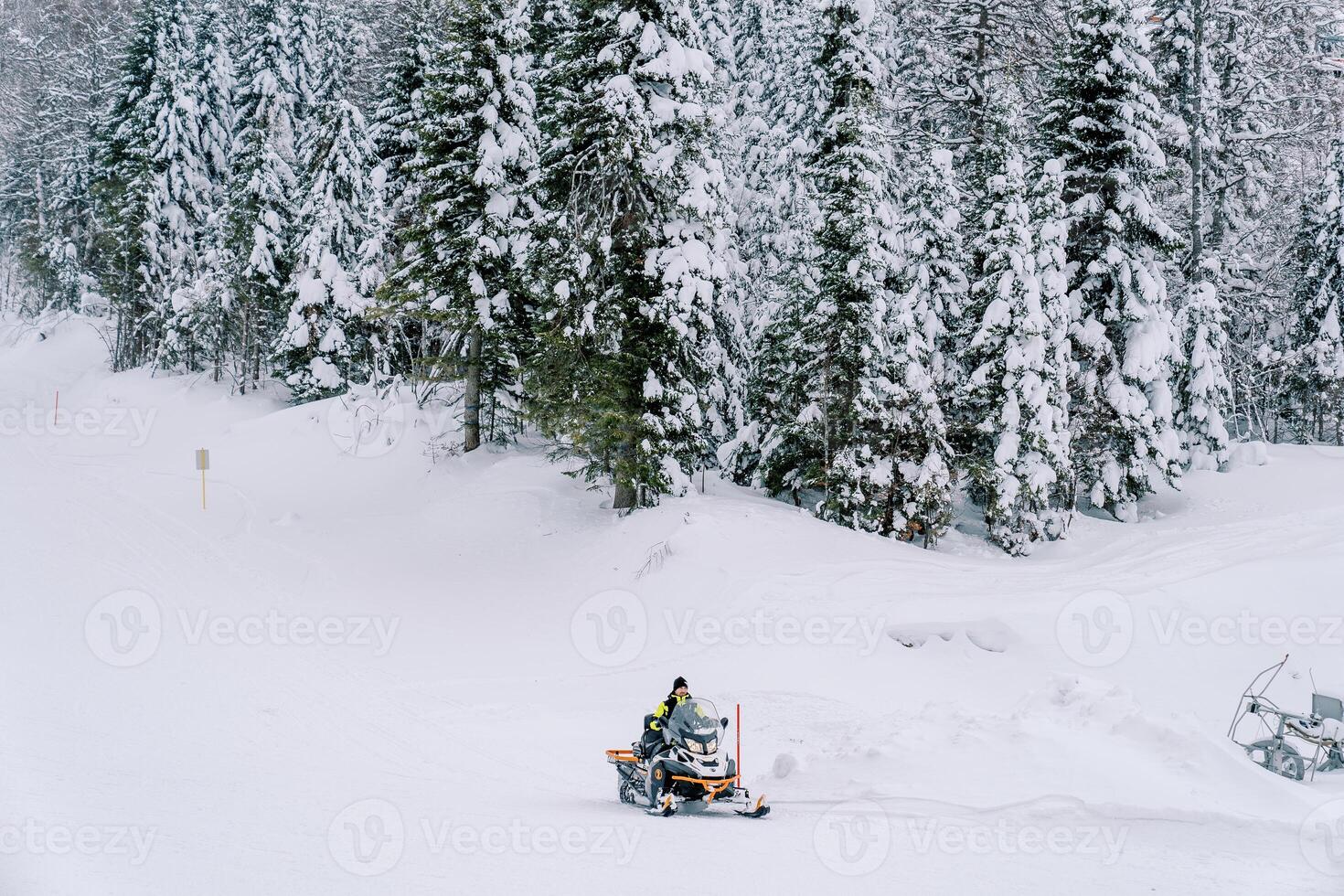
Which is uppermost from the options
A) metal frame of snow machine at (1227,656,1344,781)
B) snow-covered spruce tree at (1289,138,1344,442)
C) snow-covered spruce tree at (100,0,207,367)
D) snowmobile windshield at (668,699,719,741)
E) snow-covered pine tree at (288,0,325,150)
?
snow-covered pine tree at (288,0,325,150)

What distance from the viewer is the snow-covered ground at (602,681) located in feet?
23.0

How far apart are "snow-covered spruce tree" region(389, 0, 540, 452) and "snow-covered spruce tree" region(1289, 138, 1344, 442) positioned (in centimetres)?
2767

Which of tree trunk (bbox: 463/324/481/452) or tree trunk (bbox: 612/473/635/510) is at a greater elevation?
tree trunk (bbox: 463/324/481/452)

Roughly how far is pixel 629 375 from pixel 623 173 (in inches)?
173

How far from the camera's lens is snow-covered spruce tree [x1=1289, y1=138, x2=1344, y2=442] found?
2938 centimetres

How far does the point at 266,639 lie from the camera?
14.8m

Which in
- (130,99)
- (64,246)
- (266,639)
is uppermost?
(130,99)

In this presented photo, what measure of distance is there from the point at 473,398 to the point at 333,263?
39.7 feet

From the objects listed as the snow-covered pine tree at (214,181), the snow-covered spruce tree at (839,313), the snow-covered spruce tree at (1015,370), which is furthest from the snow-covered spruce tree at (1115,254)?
the snow-covered pine tree at (214,181)

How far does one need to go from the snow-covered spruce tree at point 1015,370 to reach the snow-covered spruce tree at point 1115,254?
6.94ft

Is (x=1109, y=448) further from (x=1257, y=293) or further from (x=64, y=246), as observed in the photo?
(x=64, y=246)

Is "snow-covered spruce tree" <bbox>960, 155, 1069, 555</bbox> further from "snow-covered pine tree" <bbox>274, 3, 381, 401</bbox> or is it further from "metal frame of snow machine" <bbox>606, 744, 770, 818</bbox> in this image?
"snow-covered pine tree" <bbox>274, 3, 381, 401</bbox>

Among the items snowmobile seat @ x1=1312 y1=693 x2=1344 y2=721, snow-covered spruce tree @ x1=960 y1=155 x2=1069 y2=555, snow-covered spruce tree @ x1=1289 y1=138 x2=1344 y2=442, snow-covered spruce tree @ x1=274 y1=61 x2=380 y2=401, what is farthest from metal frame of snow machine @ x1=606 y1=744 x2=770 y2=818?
snow-covered spruce tree @ x1=1289 y1=138 x2=1344 y2=442

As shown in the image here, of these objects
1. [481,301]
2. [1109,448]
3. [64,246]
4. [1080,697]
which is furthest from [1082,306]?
[64,246]
